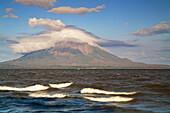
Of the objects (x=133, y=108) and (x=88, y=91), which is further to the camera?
(x=88, y=91)

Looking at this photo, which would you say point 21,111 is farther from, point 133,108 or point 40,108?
point 133,108

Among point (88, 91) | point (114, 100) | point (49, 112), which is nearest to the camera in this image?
point (49, 112)

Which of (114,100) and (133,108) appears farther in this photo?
(114,100)

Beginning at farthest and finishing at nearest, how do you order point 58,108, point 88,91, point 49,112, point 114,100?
point 88,91, point 114,100, point 58,108, point 49,112

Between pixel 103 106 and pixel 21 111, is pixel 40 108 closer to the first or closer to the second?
pixel 21 111

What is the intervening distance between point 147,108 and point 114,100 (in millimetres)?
5699

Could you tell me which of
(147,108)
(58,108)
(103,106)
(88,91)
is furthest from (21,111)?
(88,91)

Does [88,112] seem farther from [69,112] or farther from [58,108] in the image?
[58,108]

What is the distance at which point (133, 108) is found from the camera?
24.6 meters

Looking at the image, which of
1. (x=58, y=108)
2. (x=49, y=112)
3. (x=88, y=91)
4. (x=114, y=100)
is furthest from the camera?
(x=88, y=91)

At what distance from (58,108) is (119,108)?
22.5 feet

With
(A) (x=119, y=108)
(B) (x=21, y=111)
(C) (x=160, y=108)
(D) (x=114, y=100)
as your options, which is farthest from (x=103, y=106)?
(B) (x=21, y=111)

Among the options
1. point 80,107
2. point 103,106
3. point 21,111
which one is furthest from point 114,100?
point 21,111

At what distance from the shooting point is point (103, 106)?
1000 inches
